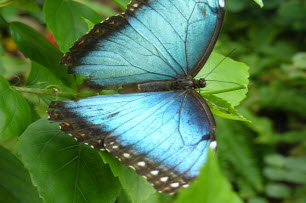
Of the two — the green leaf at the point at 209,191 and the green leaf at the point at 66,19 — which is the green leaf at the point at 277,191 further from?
the green leaf at the point at 209,191

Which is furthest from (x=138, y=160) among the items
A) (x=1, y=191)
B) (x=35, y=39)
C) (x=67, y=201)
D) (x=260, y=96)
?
(x=260, y=96)

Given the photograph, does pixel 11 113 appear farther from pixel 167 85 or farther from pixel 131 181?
pixel 167 85

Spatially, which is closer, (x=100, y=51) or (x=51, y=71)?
(x=100, y=51)

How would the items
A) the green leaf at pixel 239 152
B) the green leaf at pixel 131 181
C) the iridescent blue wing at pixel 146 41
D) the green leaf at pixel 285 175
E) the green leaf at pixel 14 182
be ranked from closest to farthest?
the green leaf at pixel 131 181 < the green leaf at pixel 14 182 < the iridescent blue wing at pixel 146 41 < the green leaf at pixel 285 175 < the green leaf at pixel 239 152

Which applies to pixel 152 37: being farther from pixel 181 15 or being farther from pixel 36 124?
pixel 36 124

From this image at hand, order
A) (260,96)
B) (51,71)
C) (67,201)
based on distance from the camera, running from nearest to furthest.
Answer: (67,201)
(51,71)
(260,96)

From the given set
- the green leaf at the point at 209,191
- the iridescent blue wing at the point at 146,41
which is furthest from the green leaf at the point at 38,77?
the green leaf at the point at 209,191

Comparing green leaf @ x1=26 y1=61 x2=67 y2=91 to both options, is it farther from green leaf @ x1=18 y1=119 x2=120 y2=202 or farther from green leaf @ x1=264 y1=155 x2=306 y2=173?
green leaf @ x1=264 y1=155 x2=306 y2=173

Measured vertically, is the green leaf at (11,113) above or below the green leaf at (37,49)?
below

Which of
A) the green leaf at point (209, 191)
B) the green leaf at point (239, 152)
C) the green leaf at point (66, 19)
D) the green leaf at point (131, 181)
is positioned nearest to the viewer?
the green leaf at point (209, 191)
